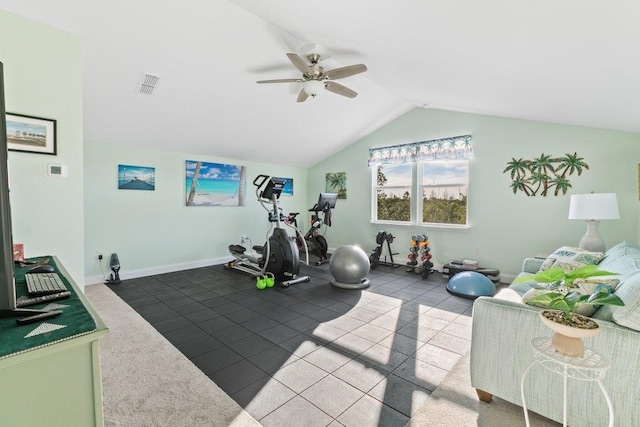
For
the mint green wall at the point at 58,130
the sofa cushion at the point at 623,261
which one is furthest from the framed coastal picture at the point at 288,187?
the sofa cushion at the point at 623,261

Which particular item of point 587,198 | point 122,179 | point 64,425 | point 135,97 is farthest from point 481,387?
point 122,179

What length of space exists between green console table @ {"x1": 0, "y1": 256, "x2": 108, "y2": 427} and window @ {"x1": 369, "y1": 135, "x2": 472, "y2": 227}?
5.46m

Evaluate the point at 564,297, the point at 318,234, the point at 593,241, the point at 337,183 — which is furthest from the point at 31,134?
the point at 593,241

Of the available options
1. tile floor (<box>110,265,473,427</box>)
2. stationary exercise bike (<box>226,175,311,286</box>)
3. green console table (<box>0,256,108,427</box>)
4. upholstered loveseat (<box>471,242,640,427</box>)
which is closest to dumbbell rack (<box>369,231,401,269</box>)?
tile floor (<box>110,265,473,427</box>)

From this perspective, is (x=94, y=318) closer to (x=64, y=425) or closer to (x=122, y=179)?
(x=64, y=425)

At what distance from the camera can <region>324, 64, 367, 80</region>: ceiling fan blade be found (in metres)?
2.96

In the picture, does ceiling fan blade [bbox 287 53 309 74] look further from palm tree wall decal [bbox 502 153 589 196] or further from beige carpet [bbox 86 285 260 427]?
palm tree wall decal [bbox 502 153 589 196]

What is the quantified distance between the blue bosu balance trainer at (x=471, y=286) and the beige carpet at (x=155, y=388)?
3.25 metres

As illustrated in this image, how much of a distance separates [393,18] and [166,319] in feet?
11.8

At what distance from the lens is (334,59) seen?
3.59 meters

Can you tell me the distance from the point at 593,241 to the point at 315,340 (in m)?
3.48

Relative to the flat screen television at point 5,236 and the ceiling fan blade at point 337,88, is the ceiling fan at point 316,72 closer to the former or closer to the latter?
the ceiling fan blade at point 337,88

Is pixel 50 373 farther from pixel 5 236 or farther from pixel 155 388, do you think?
pixel 155 388

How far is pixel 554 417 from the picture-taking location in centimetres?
163
